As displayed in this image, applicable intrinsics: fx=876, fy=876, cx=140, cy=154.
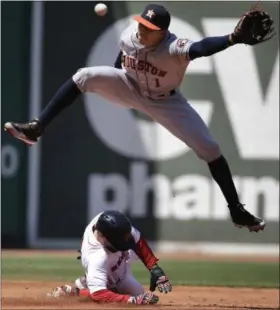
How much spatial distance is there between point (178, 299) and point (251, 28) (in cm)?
261

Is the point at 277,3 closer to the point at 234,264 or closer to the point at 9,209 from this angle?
the point at 234,264

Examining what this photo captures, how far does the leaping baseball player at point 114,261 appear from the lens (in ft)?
19.1

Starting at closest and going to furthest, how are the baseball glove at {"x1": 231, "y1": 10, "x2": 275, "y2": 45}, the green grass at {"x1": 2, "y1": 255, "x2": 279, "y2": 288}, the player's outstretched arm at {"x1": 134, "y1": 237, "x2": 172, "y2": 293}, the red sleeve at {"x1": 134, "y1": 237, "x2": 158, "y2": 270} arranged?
the baseball glove at {"x1": 231, "y1": 10, "x2": 275, "y2": 45}
the player's outstretched arm at {"x1": 134, "y1": 237, "x2": 172, "y2": 293}
the red sleeve at {"x1": 134, "y1": 237, "x2": 158, "y2": 270}
the green grass at {"x1": 2, "y1": 255, "x2": 279, "y2": 288}

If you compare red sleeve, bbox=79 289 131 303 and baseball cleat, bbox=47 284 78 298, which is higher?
red sleeve, bbox=79 289 131 303

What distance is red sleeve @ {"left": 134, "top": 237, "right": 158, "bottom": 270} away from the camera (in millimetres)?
6004

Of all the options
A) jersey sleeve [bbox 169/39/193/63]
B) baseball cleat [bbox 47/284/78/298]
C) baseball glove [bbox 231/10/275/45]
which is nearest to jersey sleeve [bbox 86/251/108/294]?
A: baseball cleat [bbox 47/284/78/298]

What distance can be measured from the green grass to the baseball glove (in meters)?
3.95

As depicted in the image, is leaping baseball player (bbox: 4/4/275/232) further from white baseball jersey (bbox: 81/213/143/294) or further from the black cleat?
white baseball jersey (bbox: 81/213/143/294)

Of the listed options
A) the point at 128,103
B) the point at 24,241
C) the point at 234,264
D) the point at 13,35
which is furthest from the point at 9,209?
the point at 128,103

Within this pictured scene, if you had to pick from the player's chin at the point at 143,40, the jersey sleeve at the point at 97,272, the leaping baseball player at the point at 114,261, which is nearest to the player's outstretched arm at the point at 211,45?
the player's chin at the point at 143,40

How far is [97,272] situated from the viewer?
591cm

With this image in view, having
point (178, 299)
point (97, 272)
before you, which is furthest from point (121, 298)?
point (178, 299)

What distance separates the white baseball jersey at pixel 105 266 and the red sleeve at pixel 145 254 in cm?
5

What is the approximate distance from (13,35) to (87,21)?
3.57 ft
